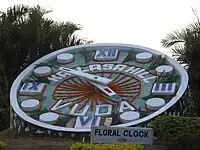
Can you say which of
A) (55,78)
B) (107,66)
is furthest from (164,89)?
(55,78)

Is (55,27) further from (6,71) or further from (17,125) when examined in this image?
(17,125)

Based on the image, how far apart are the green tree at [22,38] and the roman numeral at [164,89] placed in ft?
19.0

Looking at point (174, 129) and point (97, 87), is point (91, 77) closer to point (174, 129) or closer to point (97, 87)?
point (97, 87)

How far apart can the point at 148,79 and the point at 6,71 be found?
6.46 meters

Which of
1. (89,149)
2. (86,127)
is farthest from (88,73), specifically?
(89,149)

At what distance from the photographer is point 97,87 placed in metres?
15.1

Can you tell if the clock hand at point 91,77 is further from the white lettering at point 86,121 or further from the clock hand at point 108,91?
the white lettering at point 86,121

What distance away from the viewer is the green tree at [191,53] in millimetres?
15219

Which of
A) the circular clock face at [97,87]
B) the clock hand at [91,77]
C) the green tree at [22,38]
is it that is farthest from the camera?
the green tree at [22,38]

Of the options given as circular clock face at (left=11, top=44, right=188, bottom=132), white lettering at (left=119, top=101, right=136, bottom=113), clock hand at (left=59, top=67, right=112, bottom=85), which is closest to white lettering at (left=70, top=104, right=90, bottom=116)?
circular clock face at (left=11, top=44, right=188, bottom=132)

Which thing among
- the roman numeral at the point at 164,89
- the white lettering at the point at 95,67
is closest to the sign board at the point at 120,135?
the roman numeral at the point at 164,89

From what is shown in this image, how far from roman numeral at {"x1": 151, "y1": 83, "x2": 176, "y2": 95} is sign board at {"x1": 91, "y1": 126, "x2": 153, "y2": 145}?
4.24 meters

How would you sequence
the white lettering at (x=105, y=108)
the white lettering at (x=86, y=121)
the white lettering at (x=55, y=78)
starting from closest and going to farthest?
the white lettering at (x=86, y=121) → the white lettering at (x=105, y=108) → the white lettering at (x=55, y=78)

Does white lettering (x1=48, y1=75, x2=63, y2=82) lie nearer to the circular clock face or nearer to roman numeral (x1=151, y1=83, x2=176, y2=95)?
the circular clock face
